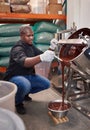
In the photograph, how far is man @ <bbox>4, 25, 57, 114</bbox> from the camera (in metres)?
1.76

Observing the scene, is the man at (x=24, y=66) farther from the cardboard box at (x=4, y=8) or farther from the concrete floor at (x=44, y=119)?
the cardboard box at (x=4, y=8)

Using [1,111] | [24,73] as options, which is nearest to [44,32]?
[24,73]

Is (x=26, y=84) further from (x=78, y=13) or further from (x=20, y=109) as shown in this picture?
(x=78, y=13)

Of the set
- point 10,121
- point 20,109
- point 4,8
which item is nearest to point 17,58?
point 20,109

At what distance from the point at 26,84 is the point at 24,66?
0.16m

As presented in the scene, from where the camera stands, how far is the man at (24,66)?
5.77 ft

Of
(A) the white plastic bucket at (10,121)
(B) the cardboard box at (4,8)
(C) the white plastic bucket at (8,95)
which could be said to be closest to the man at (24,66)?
(C) the white plastic bucket at (8,95)

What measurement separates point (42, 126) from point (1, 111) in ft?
2.87

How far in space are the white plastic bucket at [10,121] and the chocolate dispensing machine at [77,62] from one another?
2.81 feet

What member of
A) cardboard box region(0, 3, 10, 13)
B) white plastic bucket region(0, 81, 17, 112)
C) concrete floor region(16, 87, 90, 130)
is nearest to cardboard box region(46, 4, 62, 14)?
cardboard box region(0, 3, 10, 13)

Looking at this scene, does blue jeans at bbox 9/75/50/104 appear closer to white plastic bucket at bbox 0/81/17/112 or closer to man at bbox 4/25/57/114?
man at bbox 4/25/57/114

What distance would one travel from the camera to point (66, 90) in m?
2.13

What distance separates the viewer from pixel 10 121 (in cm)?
77

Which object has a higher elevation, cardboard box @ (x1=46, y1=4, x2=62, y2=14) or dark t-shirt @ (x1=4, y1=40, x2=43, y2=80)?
cardboard box @ (x1=46, y1=4, x2=62, y2=14)
